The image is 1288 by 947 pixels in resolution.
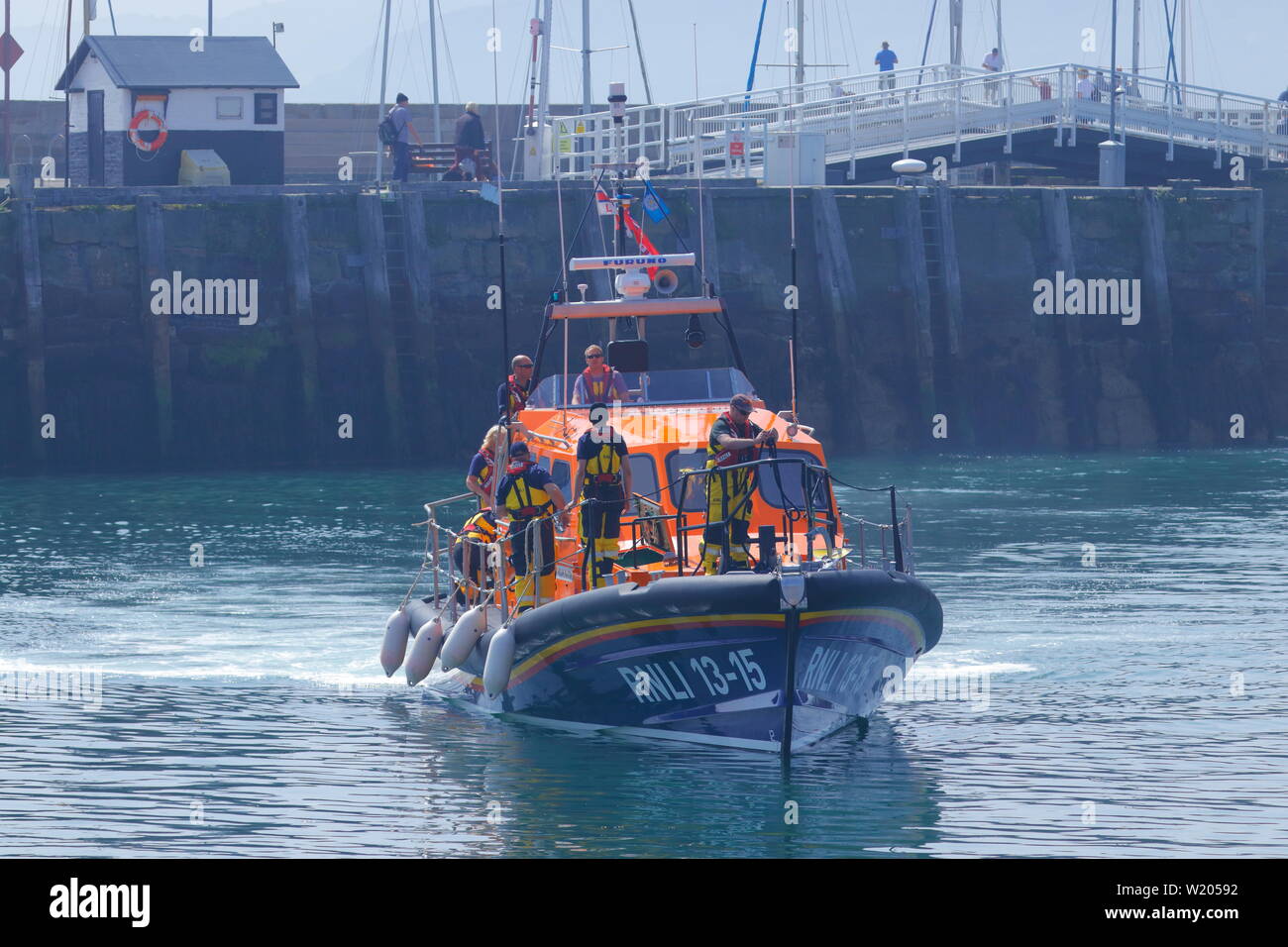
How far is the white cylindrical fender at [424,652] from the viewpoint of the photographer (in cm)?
1541

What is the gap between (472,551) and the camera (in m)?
16.3

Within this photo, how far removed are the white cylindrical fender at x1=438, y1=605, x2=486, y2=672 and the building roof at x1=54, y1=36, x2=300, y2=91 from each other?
78.1 feet

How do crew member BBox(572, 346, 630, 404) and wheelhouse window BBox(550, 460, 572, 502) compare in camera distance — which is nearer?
wheelhouse window BBox(550, 460, 572, 502)

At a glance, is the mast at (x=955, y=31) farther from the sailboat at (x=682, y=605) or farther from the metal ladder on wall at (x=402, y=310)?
the sailboat at (x=682, y=605)

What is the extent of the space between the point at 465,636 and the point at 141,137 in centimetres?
2403

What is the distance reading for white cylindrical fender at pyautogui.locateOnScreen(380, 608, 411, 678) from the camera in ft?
52.7

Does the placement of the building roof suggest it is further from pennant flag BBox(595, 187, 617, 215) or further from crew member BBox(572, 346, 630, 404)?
crew member BBox(572, 346, 630, 404)

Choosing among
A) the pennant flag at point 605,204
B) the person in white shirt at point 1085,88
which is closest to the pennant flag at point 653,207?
the pennant flag at point 605,204

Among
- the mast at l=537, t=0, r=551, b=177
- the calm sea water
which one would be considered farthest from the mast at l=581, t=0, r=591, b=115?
the calm sea water

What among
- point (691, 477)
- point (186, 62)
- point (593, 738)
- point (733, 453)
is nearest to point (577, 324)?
point (186, 62)

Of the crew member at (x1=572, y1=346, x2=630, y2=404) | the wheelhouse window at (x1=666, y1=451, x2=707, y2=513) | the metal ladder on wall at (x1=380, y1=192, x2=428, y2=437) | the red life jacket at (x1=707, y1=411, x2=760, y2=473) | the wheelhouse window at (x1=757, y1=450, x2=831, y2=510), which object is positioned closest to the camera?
the red life jacket at (x1=707, y1=411, x2=760, y2=473)

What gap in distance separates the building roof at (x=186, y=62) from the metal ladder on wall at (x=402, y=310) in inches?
239

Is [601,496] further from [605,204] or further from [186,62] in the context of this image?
[186,62]
